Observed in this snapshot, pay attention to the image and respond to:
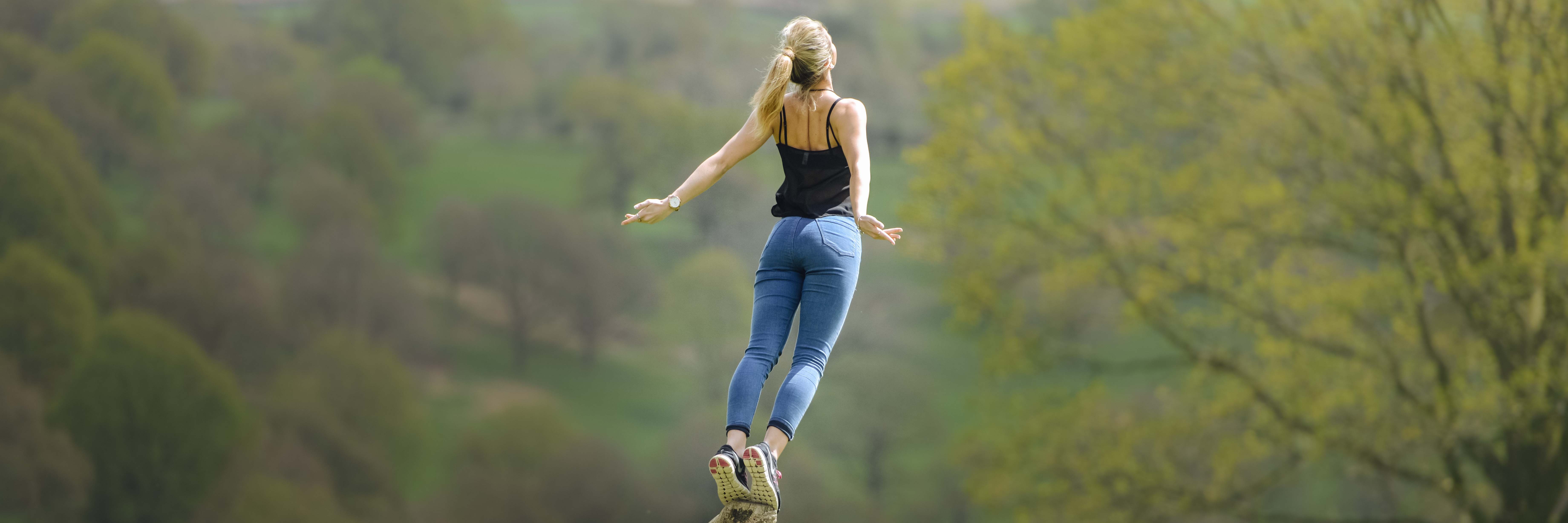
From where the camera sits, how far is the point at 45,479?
2233 centimetres

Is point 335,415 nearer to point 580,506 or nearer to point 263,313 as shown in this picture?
point 263,313

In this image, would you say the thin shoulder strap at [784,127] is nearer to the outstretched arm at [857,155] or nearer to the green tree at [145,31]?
the outstretched arm at [857,155]

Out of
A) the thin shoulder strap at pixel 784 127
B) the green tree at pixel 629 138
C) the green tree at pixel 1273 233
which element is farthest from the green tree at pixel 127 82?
the thin shoulder strap at pixel 784 127

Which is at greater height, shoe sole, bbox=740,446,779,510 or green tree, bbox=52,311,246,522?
green tree, bbox=52,311,246,522

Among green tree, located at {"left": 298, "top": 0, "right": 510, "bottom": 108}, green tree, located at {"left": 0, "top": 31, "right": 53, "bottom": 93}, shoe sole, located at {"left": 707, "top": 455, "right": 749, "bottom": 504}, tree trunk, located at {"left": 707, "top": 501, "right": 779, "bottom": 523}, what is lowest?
tree trunk, located at {"left": 707, "top": 501, "right": 779, "bottom": 523}

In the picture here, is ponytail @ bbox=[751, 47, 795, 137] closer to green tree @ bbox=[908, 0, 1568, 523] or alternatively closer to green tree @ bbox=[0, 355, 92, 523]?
green tree @ bbox=[908, 0, 1568, 523]

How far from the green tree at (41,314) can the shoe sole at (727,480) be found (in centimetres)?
2390

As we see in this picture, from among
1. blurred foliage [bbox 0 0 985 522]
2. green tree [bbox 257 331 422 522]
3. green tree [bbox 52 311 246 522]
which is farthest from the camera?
green tree [bbox 257 331 422 522]

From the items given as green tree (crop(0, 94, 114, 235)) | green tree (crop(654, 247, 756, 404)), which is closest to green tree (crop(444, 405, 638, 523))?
green tree (crop(654, 247, 756, 404))

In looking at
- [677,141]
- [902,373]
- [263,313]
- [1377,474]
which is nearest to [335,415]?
[263,313]

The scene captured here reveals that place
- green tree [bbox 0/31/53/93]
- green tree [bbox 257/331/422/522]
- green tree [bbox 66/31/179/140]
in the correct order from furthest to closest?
green tree [bbox 66/31/179/140] < green tree [bbox 0/31/53/93] < green tree [bbox 257/331/422/522]

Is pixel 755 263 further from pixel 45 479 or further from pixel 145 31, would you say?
pixel 145 31

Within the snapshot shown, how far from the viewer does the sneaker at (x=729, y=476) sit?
13.1ft

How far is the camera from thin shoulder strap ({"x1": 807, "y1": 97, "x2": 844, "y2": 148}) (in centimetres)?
423
